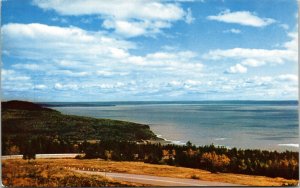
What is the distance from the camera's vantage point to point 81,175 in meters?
3.83

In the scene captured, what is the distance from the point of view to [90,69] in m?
3.82

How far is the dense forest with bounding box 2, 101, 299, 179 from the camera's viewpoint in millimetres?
3811

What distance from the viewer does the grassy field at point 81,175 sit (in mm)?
3762

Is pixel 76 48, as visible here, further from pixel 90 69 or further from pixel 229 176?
pixel 229 176

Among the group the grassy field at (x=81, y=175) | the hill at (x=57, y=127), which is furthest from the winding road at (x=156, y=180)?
the hill at (x=57, y=127)

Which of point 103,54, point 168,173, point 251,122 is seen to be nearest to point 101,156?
point 168,173

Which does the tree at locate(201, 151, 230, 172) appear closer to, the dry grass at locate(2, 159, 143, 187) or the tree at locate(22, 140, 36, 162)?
the dry grass at locate(2, 159, 143, 187)

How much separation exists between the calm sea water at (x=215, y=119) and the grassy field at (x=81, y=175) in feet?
0.76

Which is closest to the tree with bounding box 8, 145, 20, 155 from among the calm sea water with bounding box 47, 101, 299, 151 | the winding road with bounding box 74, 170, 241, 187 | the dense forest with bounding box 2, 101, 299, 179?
the dense forest with bounding box 2, 101, 299, 179

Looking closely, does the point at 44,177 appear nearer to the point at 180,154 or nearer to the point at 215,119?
the point at 180,154

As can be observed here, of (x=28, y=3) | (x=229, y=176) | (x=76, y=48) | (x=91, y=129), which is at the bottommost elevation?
(x=229, y=176)

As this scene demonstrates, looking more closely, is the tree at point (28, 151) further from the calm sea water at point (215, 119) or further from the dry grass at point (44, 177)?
the calm sea water at point (215, 119)

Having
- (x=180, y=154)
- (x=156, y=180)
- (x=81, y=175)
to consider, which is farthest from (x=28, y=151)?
(x=180, y=154)

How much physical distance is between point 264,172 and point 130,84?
3.95 ft
